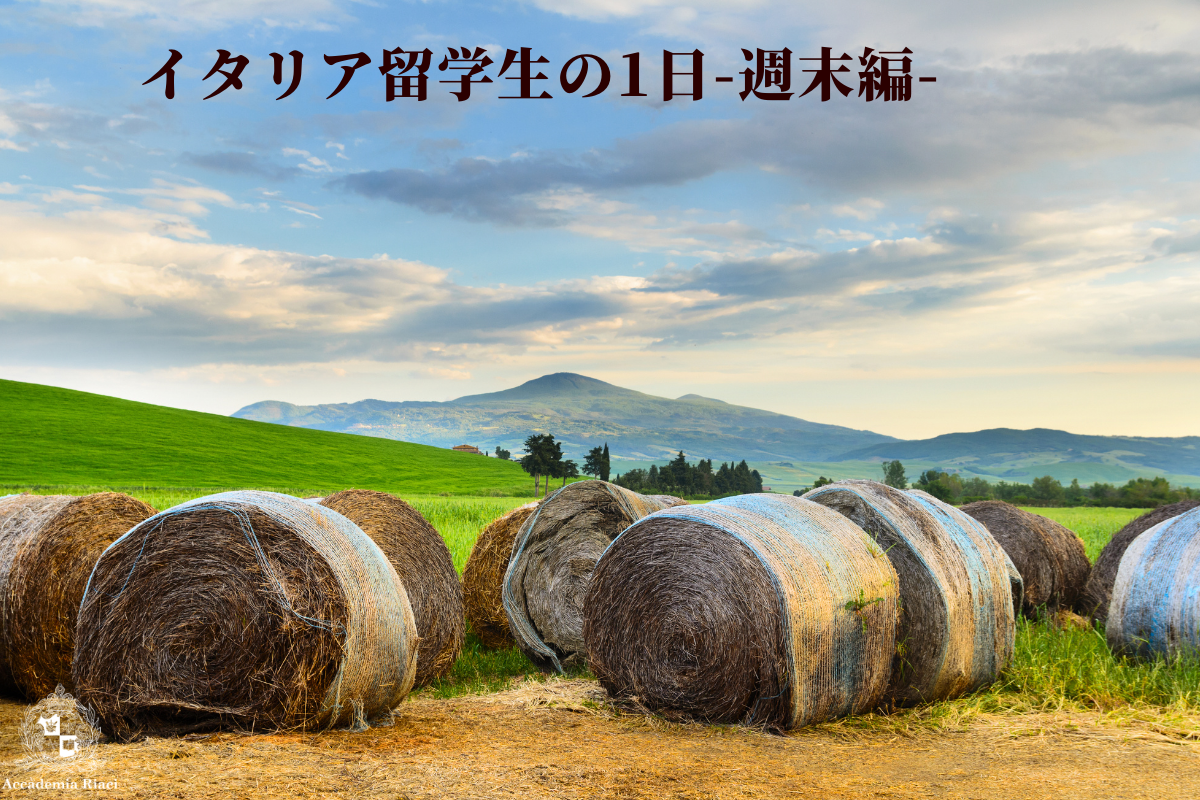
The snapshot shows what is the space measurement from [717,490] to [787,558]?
213ft

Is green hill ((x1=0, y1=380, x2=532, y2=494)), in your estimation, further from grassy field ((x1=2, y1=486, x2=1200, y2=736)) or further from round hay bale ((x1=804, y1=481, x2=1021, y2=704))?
round hay bale ((x1=804, y1=481, x2=1021, y2=704))

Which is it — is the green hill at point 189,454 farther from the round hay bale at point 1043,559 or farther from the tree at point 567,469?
the round hay bale at point 1043,559

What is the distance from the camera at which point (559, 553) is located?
10.2 meters

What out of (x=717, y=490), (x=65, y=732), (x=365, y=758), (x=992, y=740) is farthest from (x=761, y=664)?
(x=717, y=490)

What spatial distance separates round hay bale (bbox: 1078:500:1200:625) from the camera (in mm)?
11914

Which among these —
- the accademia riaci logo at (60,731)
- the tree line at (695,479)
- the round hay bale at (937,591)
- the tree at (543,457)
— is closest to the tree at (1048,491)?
the tree line at (695,479)

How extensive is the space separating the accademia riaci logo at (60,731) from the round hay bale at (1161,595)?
916 centimetres

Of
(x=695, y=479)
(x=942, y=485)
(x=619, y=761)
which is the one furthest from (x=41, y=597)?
(x=695, y=479)

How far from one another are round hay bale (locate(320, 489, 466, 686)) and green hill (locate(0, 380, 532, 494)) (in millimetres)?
37329

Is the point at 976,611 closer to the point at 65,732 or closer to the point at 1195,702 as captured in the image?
the point at 1195,702

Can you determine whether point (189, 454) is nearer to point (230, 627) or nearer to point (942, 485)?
point (942, 485)

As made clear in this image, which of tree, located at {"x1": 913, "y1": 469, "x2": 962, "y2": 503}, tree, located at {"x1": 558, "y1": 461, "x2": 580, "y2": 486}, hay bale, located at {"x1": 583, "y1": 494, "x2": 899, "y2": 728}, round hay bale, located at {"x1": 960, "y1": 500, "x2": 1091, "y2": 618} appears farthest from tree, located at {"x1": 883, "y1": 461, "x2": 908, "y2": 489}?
tree, located at {"x1": 558, "y1": 461, "x2": 580, "y2": 486}

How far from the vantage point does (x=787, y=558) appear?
6723 mm

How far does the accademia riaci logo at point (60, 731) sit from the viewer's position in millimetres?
5332
